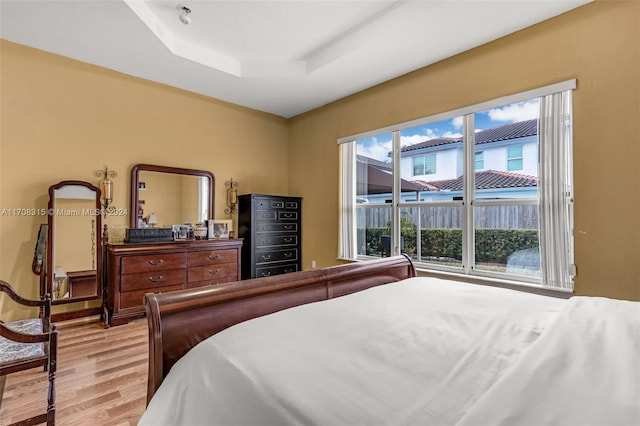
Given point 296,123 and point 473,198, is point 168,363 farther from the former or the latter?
point 296,123

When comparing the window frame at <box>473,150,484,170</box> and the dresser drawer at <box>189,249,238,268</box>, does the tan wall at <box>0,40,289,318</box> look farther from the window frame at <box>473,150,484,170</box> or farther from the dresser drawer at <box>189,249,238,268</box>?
the window frame at <box>473,150,484,170</box>

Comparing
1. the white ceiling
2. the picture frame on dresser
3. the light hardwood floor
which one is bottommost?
the light hardwood floor

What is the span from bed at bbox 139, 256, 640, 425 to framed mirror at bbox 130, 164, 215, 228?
9.57ft

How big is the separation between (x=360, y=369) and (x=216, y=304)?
75cm

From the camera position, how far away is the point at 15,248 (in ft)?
10.1

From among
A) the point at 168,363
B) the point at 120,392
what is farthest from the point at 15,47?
the point at 168,363

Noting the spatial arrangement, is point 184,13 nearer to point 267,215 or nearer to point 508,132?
point 267,215

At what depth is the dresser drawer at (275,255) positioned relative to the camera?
4.49 m

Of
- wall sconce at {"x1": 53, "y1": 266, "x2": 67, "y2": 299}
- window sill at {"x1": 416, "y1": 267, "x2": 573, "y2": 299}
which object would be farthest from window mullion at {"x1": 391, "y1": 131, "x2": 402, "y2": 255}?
wall sconce at {"x1": 53, "y1": 266, "x2": 67, "y2": 299}

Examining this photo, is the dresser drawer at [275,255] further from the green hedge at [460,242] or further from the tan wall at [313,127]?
the green hedge at [460,242]

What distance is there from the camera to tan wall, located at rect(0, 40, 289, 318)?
10.0ft

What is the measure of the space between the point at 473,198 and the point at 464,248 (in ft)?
1.75

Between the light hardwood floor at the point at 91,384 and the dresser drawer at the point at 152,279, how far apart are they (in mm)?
516

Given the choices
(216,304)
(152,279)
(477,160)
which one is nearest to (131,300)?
(152,279)
